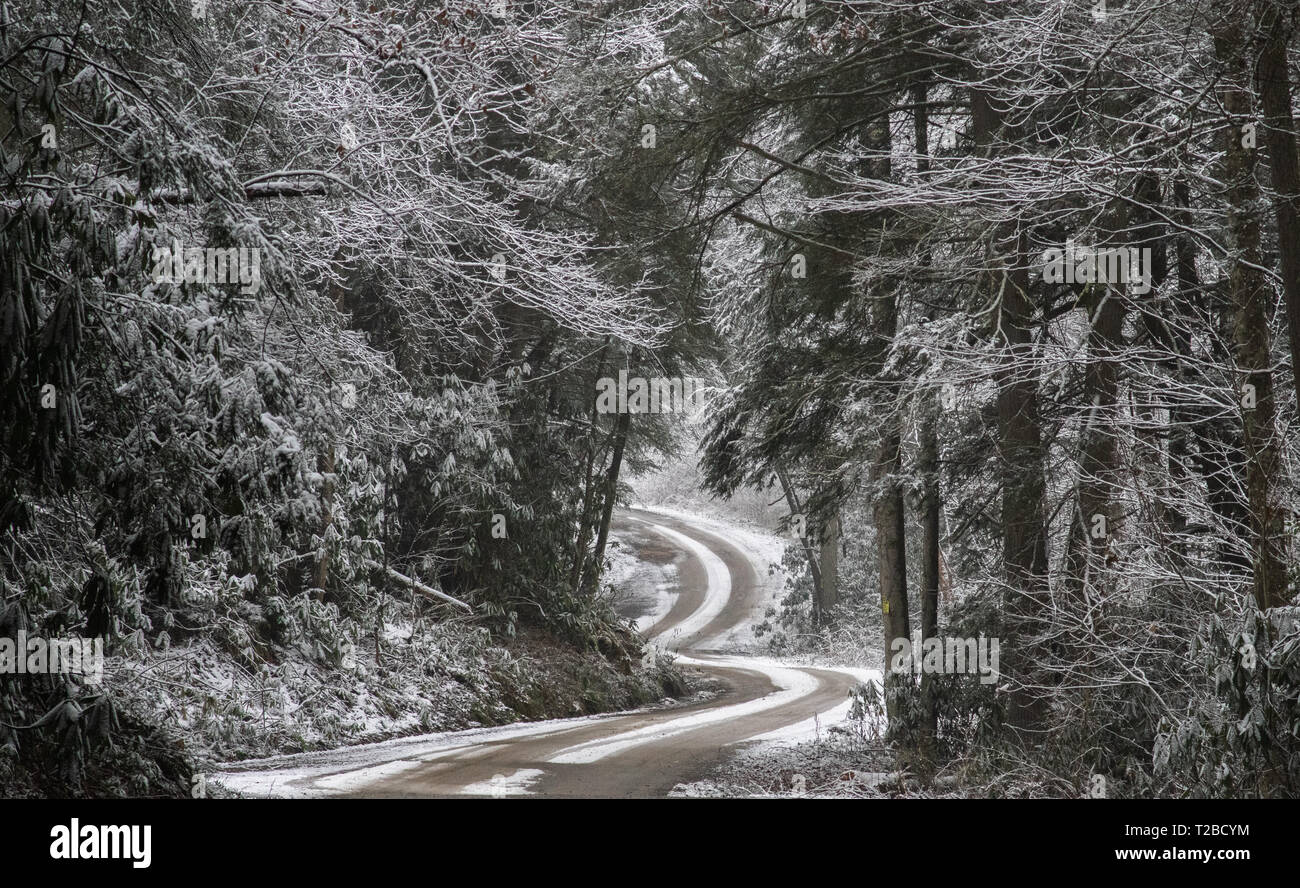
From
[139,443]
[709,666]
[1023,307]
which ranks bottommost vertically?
[709,666]

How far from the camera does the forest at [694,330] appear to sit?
5965 millimetres

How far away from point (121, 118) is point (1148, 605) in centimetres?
823

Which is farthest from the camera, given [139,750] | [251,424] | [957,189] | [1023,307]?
[1023,307]

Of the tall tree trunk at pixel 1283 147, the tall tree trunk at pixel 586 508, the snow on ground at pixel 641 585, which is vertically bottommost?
the snow on ground at pixel 641 585

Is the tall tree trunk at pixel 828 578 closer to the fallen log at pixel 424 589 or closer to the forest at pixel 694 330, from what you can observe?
the forest at pixel 694 330

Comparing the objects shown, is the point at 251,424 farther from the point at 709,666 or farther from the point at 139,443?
the point at 709,666

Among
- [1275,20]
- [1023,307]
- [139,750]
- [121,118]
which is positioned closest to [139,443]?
[121,118]

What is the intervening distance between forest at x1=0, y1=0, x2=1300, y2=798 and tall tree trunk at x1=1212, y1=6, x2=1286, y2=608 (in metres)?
0.03

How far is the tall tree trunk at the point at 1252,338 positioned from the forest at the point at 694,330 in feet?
0.11

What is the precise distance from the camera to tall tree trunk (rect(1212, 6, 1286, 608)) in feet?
22.2

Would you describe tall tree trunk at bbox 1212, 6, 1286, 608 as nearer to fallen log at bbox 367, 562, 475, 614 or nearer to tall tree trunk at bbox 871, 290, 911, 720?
tall tree trunk at bbox 871, 290, 911, 720

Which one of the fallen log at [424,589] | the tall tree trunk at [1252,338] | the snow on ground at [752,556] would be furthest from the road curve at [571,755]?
the snow on ground at [752,556]

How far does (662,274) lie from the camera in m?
16.9

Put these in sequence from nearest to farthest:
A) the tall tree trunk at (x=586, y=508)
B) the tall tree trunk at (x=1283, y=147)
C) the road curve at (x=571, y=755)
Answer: the tall tree trunk at (x=1283, y=147), the road curve at (x=571, y=755), the tall tree trunk at (x=586, y=508)
